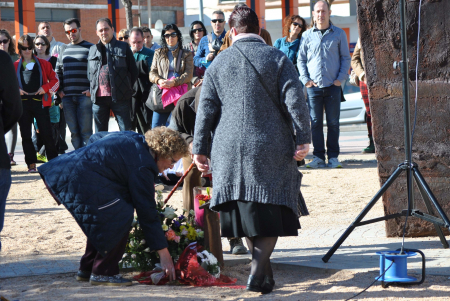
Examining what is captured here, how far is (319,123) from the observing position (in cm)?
934

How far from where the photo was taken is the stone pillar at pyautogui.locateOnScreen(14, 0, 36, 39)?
85.1 feet

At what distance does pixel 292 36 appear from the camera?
9883mm

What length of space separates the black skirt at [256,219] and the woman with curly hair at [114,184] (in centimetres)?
45

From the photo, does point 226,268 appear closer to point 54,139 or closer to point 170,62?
point 170,62

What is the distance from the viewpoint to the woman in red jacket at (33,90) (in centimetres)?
959

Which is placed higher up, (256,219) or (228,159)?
(228,159)

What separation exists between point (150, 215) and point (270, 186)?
779 millimetres

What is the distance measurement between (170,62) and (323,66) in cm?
209

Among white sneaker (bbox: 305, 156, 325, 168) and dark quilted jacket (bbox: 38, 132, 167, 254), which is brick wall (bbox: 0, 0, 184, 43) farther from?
dark quilted jacket (bbox: 38, 132, 167, 254)

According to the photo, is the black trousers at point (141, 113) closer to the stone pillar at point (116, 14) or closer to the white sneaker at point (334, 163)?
the white sneaker at point (334, 163)

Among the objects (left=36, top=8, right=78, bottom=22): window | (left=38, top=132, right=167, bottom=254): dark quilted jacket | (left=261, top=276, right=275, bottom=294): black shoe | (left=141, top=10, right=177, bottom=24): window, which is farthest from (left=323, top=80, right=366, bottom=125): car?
(left=36, top=8, right=78, bottom=22): window

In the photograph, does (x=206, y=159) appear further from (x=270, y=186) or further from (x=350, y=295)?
(x=350, y=295)

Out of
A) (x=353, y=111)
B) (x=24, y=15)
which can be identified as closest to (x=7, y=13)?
(x=24, y=15)

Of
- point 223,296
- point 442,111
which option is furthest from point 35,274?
point 442,111
